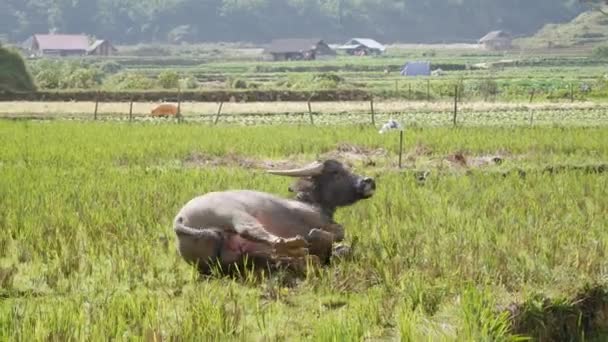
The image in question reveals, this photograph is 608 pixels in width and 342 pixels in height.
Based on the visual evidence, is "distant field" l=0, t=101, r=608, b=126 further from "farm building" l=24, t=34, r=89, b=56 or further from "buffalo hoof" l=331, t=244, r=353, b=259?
"farm building" l=24, t=34, r=89, b=56

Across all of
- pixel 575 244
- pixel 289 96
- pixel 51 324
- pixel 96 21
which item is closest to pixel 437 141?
pixel 575 244

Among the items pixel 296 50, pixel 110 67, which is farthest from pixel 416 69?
pixel 296 50

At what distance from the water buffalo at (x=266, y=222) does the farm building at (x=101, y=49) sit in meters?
63.5

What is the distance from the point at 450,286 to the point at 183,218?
1.41 m

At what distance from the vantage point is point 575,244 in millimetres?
4992

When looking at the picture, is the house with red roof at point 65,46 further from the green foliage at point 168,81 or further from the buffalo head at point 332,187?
the buffalo head at point 332,187

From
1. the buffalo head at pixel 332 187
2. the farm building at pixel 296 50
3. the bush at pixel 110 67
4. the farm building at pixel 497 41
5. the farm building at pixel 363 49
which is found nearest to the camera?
the buffalo head at pixel 332 187

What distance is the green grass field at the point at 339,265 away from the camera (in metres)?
3.56

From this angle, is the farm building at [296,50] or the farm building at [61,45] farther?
the farm building at [61,45]

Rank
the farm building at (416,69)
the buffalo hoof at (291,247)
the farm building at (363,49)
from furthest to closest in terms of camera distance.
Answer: the farm building at (363,49)
the farm building at (416,69)
the buffalo hoof at (291,247)

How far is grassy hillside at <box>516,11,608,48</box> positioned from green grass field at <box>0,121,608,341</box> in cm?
5804

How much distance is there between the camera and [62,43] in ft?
224

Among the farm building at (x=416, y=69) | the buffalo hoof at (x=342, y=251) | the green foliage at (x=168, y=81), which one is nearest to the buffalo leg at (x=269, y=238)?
the buffalo hoof at (x=342, y=251)

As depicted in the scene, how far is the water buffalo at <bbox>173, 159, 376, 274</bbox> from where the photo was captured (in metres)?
4.54
